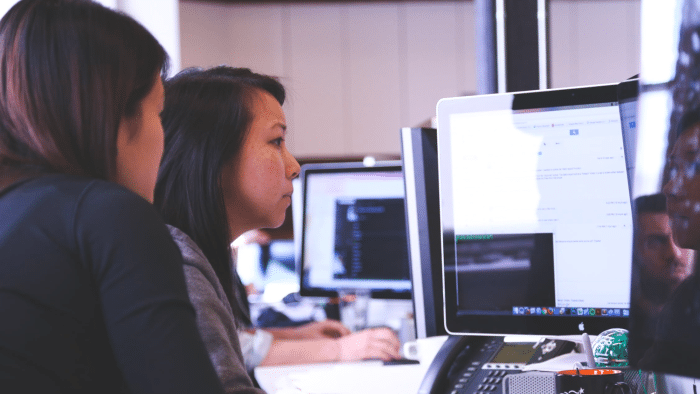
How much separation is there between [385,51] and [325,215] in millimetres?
3011

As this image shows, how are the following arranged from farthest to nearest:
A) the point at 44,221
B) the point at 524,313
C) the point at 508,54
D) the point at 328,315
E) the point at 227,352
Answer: the point at 328,315 → the point at 508,54 → the point at 524,313 → the point at 227,352 → the point at 44,221

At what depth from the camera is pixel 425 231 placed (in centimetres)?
106

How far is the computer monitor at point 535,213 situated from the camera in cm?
88

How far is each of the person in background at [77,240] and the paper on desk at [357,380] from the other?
1.95 ft

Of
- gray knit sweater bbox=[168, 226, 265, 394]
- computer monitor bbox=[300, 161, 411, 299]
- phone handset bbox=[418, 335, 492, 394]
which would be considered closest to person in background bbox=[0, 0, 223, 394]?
gray knit sweater bbox=[168, 226, 265, 394]

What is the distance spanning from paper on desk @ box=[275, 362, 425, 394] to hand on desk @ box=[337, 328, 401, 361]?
0.14 meters

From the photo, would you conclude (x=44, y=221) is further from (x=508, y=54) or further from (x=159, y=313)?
(x=508, y=54)

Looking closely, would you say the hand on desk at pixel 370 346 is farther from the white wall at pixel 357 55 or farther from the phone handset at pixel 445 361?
the white wall at pixel 357 55

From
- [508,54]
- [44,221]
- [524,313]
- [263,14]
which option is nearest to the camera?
[44,221]

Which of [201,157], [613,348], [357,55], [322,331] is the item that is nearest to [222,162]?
[201,157]

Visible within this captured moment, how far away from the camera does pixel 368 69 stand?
4629 millimetres

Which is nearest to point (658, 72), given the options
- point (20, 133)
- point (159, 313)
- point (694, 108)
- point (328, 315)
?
point (694, 108)

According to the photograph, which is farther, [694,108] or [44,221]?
[44,221]

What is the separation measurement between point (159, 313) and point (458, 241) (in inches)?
21.9
